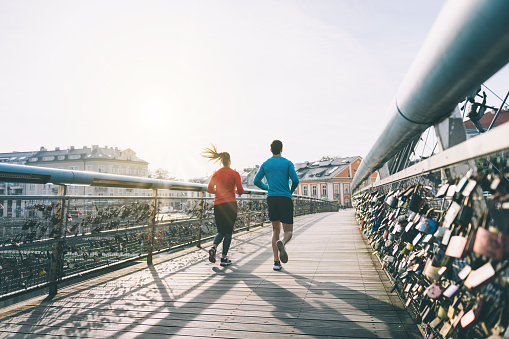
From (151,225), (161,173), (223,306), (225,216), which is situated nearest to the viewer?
(223,306)

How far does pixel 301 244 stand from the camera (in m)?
6.83

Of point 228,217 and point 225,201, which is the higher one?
point 225,201

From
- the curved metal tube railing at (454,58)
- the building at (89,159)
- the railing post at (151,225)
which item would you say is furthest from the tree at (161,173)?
the curved metal tube railing at (454,58)

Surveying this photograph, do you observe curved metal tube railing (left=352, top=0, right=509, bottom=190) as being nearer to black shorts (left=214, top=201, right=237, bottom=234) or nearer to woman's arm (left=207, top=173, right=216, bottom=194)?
black shorts (left=214, top=201, right=237, bottom=234)

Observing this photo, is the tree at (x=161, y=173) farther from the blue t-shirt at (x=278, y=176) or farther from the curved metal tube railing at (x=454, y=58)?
the curved metal tube railing at (x=454, y=58)

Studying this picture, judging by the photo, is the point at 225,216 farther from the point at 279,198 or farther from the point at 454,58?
the point at 454,58

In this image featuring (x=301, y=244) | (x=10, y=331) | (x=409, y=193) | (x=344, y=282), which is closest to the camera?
(x=409, y=193)

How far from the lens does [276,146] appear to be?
4938 mm

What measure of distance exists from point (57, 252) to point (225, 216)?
7.45 feet

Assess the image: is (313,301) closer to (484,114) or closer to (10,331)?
(484,114)

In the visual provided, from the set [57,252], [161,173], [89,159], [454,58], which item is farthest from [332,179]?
[454,58]

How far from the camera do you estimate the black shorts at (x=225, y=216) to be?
5.09 m

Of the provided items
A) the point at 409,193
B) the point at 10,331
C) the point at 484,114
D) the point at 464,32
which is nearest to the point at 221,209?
the point at 10,331

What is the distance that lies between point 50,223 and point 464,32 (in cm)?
377
